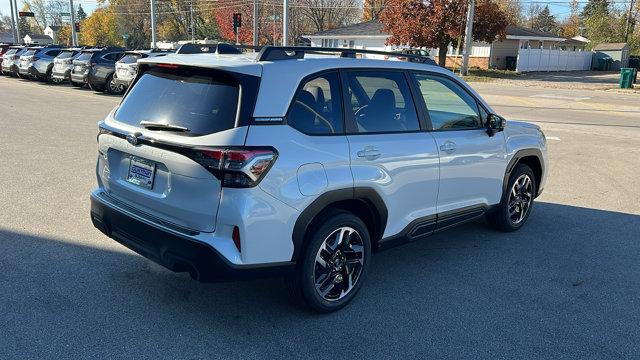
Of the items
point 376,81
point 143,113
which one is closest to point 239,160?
point 143,113

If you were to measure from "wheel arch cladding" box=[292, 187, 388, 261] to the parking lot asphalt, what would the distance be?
22.5 inches

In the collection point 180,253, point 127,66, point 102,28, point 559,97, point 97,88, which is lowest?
point 559,97

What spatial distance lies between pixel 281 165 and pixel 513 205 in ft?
11.1

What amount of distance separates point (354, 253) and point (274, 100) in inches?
52.1

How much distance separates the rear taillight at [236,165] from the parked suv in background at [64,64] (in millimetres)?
21734

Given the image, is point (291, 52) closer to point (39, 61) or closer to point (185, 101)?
point (185, 101)

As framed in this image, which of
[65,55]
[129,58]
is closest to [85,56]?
[65,55]

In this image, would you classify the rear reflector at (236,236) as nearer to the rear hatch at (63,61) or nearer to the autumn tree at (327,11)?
the rear hatch at (63,61)

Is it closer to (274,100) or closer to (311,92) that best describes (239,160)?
(274,100)

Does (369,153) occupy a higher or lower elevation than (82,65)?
lower

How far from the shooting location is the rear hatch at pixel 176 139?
3.35 meters

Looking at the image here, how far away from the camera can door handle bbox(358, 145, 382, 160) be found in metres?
3.91

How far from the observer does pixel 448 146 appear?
465 centimetres

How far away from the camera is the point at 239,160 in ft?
10.7
